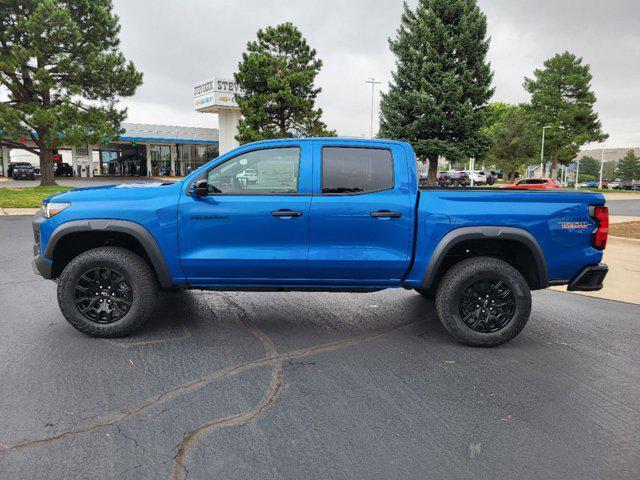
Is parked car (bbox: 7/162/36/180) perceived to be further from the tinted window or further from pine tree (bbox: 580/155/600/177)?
pine tree (bbox: 580/155/600/177)

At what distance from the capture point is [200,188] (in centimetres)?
438

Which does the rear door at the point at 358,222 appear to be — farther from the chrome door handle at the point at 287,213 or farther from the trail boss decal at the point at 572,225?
the trail boss decal at the point at 572,225

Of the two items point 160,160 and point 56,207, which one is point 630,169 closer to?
point 160,160

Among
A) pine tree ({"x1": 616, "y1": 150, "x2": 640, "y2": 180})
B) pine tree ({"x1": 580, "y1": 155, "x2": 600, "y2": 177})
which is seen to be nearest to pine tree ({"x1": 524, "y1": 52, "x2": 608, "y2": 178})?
pine tree ({"x1": 616, "y1": 150, "x2": 640, "y2": 180})

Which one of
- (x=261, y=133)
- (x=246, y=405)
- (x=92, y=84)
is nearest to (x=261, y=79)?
(x=261, y=133)

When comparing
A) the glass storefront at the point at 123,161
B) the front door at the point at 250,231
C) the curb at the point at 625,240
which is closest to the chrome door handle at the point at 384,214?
the front door at the point at 250,231

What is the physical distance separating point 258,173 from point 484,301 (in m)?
2.45

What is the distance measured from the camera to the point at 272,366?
397cm

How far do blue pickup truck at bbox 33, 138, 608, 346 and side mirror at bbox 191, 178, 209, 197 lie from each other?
0.06 ft

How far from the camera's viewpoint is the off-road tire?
446 centimetres

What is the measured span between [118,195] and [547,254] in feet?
13.2

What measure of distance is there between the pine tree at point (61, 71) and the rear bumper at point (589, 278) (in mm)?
23312

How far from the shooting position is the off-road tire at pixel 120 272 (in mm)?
4465

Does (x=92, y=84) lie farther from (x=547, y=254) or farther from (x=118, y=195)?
(x=547, y=254)
